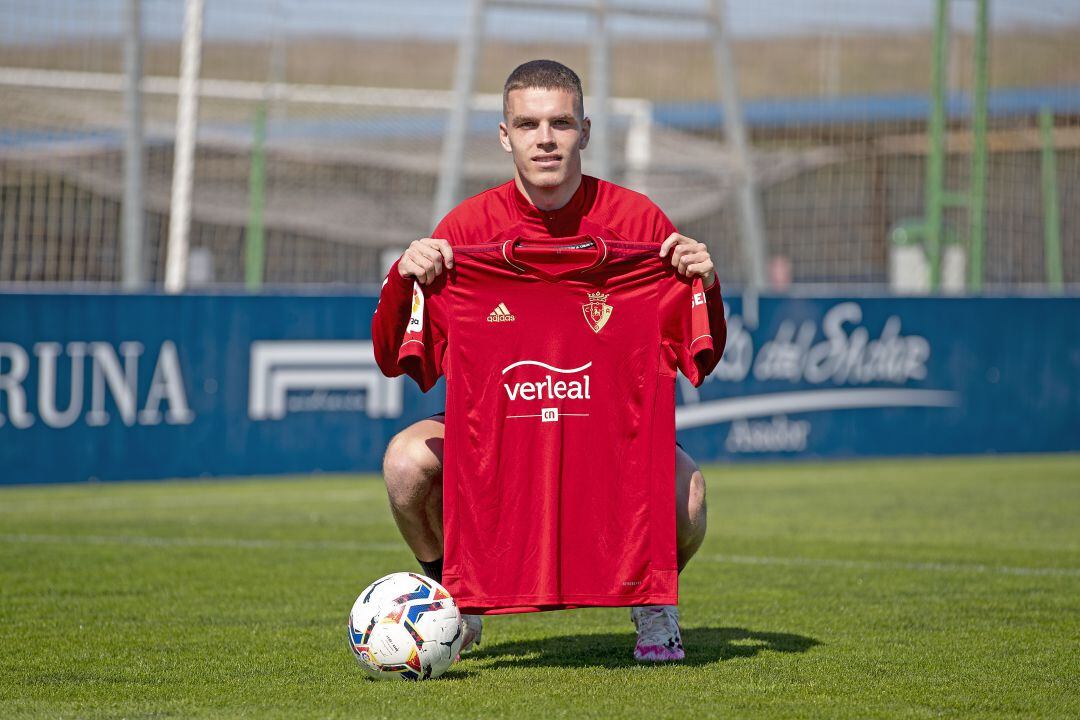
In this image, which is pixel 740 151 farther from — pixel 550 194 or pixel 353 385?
pixel 550 194

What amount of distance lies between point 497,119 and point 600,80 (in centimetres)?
328

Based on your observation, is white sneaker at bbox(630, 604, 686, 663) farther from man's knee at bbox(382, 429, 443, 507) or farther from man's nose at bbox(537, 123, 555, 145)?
man's nose at bbox(537, 123, 555, 145)

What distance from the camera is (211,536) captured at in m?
8.63

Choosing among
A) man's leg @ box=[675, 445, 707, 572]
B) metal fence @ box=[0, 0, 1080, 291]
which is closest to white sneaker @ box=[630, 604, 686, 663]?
man's leg @ box=[675, 445, 707, 572]

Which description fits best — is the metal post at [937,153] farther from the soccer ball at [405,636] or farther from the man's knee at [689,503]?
the soccer ball at [405,636]

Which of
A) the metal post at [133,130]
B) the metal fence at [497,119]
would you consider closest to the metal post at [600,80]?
the metal fence at [497,119]

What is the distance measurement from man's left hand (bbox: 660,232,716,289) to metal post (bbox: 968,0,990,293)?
1189 cm

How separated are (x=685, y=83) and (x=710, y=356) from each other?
11.7 metres

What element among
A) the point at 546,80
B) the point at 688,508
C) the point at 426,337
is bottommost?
the point at 688,508

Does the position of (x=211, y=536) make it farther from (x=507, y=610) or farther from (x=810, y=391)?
(x=810, y=391)

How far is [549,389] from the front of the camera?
192 inches

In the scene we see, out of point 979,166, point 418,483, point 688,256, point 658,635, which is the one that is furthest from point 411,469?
point 979,166

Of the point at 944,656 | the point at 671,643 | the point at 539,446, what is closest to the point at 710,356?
the point at 539,446

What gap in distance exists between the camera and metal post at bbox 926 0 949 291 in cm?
1578
